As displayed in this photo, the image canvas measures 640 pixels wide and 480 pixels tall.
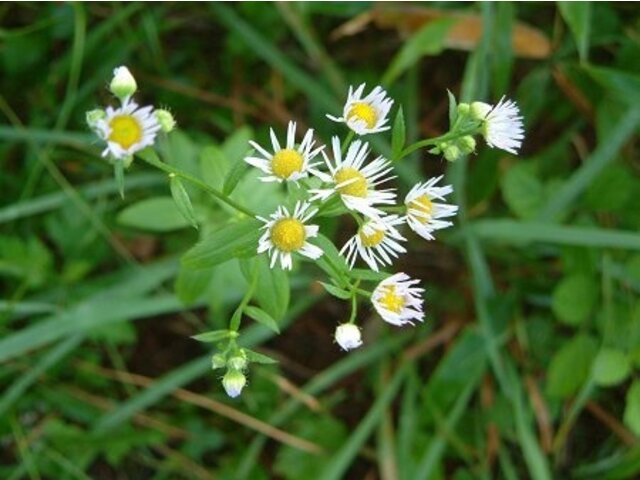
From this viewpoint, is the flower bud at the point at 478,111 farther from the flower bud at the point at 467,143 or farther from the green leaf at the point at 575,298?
the green leaf at the point at 575,298

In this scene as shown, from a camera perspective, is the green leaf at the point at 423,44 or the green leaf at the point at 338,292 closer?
the green leaf at the point at 338,292

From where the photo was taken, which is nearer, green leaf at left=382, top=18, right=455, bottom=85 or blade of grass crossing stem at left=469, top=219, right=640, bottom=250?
blade of grass crossing stem at left=469, top=219, right=640, bottom=250

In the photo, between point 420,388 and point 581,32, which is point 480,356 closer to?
point 420,388

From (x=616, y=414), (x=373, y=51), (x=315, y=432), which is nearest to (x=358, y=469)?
(x=315, y=432)

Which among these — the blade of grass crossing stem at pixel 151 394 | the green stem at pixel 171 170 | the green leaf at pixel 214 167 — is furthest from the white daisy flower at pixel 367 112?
the blade of grass crossing stem at pixel 151 394

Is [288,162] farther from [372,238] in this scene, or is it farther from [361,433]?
[361,433]

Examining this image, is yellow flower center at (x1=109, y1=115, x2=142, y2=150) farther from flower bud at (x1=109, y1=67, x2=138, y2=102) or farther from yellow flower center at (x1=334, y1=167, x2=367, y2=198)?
yellow flower center at (x1=334, y1=167, x2=367, y2=198)

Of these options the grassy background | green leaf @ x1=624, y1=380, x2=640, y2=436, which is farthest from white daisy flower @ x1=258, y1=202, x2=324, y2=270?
green leaf @ x1=624, y1=380, x2=640, y2=436

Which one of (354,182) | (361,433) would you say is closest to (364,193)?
(354,182)
